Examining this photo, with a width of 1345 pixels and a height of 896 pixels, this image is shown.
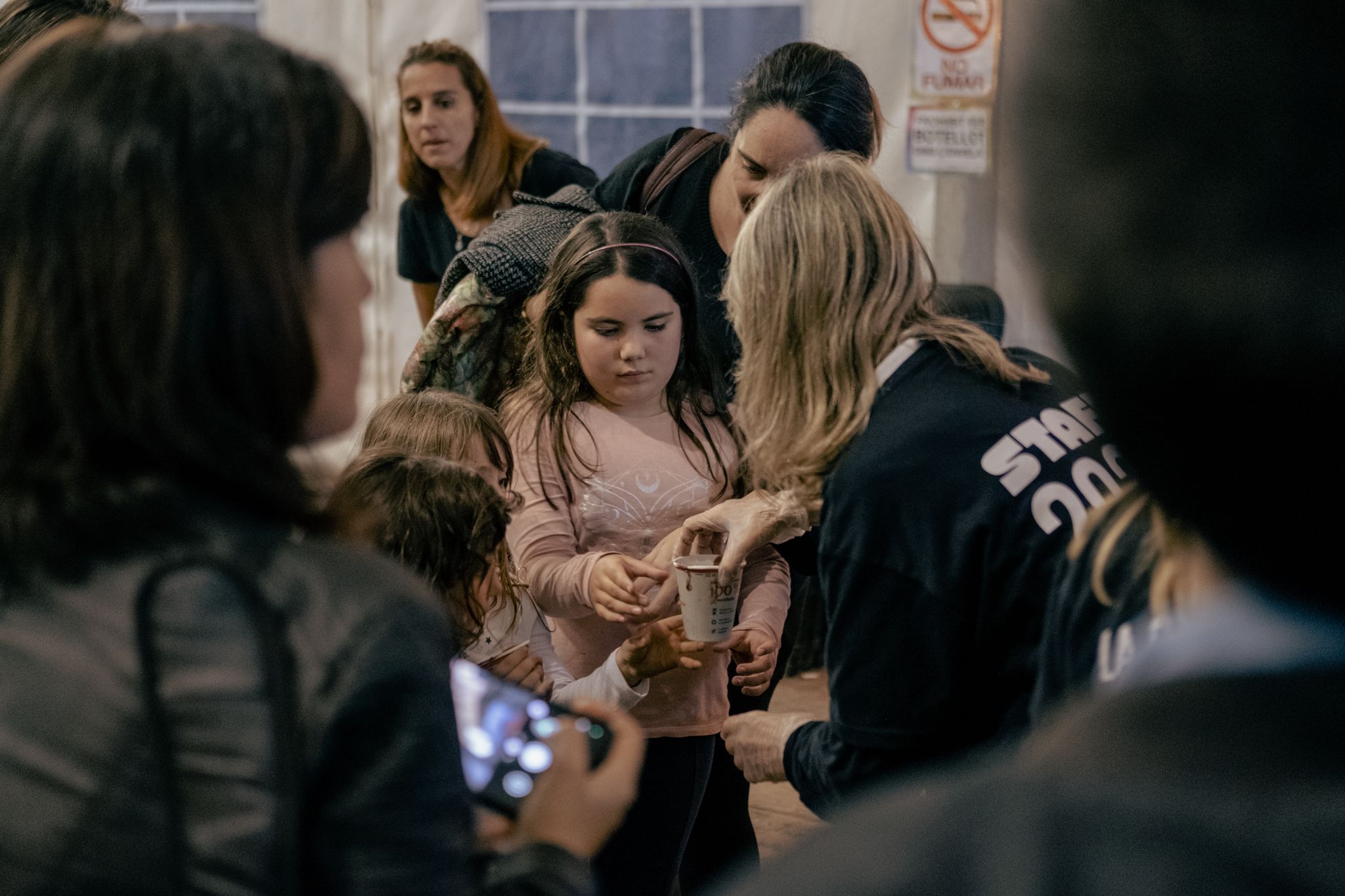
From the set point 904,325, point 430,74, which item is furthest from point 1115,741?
point 430,74

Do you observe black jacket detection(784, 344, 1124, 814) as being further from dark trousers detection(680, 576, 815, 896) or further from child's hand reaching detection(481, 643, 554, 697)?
dark trousers detection(680, 576, 815, 896)

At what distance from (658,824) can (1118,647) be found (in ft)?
4.03

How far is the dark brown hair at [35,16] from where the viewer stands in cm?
200

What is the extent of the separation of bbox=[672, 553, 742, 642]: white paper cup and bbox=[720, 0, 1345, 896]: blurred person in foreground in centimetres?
155

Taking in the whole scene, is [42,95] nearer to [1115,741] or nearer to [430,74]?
[1115,741]

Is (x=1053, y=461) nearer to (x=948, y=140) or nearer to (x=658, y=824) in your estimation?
(x=658, y=824)

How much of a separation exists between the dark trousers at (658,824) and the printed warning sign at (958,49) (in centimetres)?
247

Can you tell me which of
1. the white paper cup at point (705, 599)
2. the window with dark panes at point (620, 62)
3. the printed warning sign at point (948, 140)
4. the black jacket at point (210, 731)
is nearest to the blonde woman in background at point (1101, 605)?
the black jacket at point (210, 731)

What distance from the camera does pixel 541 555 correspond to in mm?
2201

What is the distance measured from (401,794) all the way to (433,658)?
0.28 ft

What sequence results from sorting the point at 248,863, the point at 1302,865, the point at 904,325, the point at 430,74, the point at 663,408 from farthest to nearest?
the point at 430,74 < the point at 663,408 < the point at 904,325 < the point at 248,863 < the point at 1302,865

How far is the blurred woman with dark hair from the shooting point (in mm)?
3531

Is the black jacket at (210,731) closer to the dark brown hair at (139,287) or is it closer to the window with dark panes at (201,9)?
the dark brown hair at (139,287)

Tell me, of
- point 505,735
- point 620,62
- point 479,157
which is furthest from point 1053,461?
point 620,62
